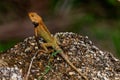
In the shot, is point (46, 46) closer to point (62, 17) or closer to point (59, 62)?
point (59, 62)

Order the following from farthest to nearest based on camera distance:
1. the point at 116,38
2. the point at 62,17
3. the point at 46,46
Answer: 1. the point at 62,17
2. the point at 116,38
3. the point at 46,46

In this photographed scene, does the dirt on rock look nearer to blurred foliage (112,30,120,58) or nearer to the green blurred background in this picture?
blurred foliage (112,30,120,58)

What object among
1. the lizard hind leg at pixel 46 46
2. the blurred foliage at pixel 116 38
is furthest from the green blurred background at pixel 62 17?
the lizard hind leg at pixel 46 46

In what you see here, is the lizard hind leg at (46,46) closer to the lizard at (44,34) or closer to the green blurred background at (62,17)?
the lizard at (44,34)

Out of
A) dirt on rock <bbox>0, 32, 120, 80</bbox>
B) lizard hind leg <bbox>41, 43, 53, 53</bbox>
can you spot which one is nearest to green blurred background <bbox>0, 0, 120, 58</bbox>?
dirt on rock <bbox>0, 32, 120, 80</bbox>

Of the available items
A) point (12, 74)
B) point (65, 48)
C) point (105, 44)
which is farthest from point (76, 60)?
point (105, 44)

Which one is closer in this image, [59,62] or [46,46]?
[59,62]

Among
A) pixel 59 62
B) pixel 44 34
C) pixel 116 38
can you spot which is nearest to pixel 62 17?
pixel 116 38

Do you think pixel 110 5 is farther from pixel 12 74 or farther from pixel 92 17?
pixel 12 74
